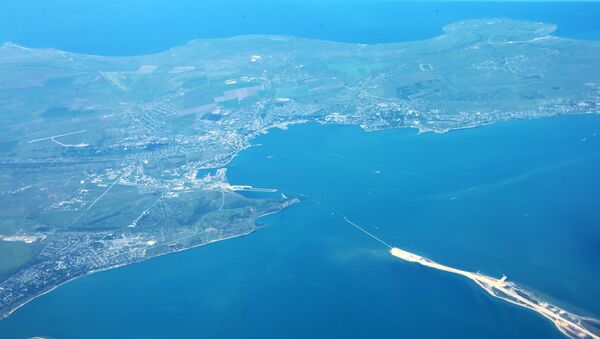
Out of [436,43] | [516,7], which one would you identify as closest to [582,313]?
[436,43]

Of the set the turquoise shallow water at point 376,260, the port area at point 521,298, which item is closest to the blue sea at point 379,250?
→ the turquoise shallow water at point 376,260

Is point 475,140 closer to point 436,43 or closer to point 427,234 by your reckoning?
point 427,234

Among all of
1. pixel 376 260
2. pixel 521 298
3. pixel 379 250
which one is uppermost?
pixel 379 250

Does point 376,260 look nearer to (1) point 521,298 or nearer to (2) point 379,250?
(2) point 379,250

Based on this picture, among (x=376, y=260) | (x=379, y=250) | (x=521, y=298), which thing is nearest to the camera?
(x=521, y=298)

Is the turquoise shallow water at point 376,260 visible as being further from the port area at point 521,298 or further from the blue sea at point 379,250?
the port area at point 521,298

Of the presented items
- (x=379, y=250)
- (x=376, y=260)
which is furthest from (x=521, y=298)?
(x=379, y=250)

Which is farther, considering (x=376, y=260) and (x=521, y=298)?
(x=376, y=260)
